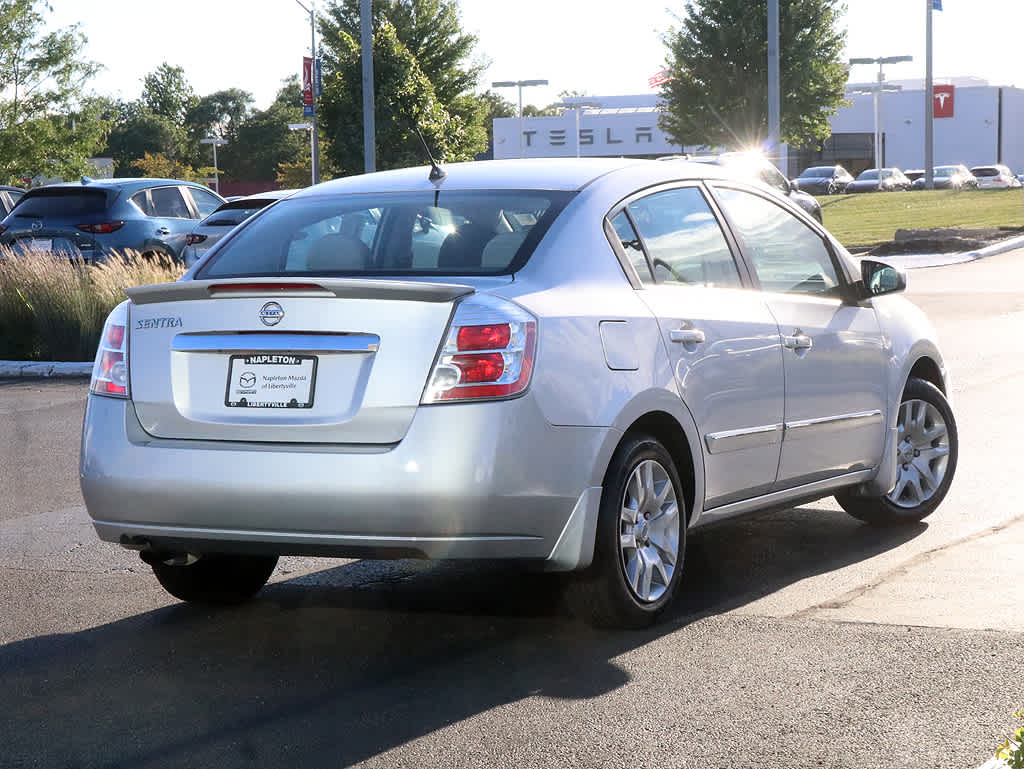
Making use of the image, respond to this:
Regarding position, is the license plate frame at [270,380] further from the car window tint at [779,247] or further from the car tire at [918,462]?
the car tire at [918,462]

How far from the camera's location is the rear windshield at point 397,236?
5500 mm

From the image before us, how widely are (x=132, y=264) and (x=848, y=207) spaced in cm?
3533

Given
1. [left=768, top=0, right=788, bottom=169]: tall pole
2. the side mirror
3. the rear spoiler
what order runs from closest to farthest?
the rear spoiler
the side mirror
[left=768, top=0, right=788, bottom=169]: tall pole

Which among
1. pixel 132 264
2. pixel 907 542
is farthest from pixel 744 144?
pixel 907 542

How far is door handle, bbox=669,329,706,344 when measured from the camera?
5.64 metres

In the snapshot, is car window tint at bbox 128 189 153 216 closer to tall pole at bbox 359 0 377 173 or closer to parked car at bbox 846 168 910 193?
tall pole at bbox 359 0 377 173

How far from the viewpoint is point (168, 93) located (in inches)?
5438

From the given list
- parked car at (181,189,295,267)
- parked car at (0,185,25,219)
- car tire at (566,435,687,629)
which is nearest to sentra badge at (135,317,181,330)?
car tire at (566,435,687,629)

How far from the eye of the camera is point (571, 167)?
6.12 metres

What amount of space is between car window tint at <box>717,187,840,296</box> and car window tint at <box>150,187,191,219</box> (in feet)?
48.2

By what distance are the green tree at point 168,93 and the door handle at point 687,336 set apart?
136 metres

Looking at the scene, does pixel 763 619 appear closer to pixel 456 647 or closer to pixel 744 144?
pixel 456 647

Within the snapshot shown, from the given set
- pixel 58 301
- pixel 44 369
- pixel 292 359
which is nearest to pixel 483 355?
pixel 292 359

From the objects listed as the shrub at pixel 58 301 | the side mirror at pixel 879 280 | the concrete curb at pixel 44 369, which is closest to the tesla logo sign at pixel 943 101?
the shrub at pixel 58 301
